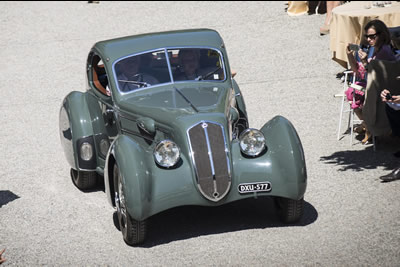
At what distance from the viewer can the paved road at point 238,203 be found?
22.2 ft

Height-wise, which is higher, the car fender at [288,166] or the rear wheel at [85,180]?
the car fender at [288,166]

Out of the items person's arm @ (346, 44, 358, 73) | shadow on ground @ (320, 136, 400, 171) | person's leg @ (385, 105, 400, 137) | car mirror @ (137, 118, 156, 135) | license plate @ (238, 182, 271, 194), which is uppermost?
car mirror @ (137, 118, 156, 135)

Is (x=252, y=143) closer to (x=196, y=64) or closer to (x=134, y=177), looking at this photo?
(x=134, y=177)

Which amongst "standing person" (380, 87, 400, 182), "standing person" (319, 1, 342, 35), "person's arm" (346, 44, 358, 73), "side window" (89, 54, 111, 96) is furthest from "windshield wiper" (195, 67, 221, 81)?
"standing person" (319, 1, 342, 35)

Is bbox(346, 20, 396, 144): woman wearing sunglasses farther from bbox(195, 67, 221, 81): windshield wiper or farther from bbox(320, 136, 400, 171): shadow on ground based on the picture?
bbox(195, 67, 221, 81): windshield wiper

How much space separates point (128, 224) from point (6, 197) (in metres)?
2.58

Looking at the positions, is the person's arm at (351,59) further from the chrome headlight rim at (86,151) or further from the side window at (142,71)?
the chrome headlight rim at (86,151)

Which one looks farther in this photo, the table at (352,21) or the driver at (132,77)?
the table at (352,21)

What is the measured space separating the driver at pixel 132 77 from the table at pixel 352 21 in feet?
16.5

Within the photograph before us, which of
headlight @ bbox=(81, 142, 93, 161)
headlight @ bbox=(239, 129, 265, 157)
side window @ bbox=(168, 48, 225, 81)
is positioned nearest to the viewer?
headlight @ bbox=(239, 129, 265, 157)

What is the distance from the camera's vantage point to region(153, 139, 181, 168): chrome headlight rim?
22.4ft

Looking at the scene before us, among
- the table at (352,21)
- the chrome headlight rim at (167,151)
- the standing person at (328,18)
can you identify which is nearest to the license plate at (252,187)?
the chrome headlight rim at (167,151)

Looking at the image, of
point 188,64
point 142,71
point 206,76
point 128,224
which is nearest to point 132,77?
point 142,71

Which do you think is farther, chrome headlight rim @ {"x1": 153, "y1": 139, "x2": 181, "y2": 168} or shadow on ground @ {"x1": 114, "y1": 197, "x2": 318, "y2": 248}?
shadow on ground @ {"x1": 114, "y1": 197, "x2": 318, "y2": 248}
